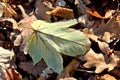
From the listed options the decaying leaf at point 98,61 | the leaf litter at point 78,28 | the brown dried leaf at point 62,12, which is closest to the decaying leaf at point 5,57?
the leaf litter at point 78,28

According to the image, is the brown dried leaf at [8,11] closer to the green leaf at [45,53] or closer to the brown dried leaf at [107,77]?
the green leaf at [45,53]

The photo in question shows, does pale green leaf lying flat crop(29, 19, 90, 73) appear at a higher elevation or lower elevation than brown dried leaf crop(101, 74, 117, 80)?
higher

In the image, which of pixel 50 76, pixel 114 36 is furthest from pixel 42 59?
pixel 114 36

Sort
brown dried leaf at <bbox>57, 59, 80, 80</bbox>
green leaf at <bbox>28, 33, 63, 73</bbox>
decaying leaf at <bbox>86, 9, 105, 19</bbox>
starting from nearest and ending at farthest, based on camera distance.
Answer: green leaf at <bbox>28, 33, 63, 73</bbox> → brown dried leaf at <bbox>57, 59, 80, 80</bbox> → decaying leaf at <bbox>86, 9, 105, 19</bbox>

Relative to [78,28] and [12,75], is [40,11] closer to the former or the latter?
[78,28]

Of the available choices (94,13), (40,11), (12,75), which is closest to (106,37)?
(94,13)

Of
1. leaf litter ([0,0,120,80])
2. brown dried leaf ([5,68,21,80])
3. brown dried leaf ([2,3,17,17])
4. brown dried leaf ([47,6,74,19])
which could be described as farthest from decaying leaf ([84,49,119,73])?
brown dried leaf ([2,3,17,17])

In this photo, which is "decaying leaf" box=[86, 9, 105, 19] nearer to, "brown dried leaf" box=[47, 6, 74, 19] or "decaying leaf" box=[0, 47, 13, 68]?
"brown dried leaf" box=[47, 6, 74, 19]
